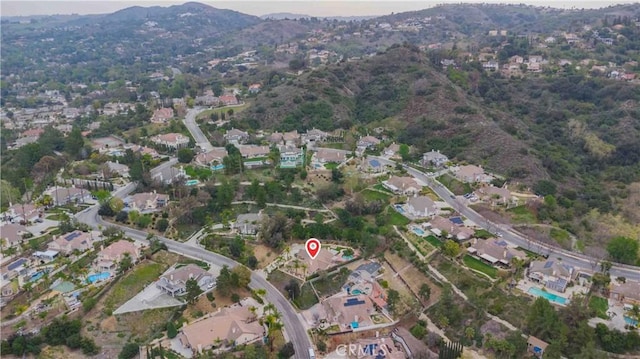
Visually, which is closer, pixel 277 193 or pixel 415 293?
pixel 415 293

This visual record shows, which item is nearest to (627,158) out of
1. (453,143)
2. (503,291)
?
(453,143)

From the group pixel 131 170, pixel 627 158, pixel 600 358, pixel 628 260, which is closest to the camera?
pixel 600 358

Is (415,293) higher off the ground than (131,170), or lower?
lower

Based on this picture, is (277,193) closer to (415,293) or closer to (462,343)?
(415,293)

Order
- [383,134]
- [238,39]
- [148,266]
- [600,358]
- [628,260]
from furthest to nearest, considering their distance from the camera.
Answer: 1. [238,39]
2. [383,134]
3. [148,266]
4. [628,260]
5. [600,358]

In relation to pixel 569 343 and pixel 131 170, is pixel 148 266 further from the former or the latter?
pixel 569 343

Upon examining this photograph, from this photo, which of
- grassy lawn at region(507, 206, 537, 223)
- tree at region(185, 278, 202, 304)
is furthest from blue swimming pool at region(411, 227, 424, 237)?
tree at region(185, 278, 202, 304)
